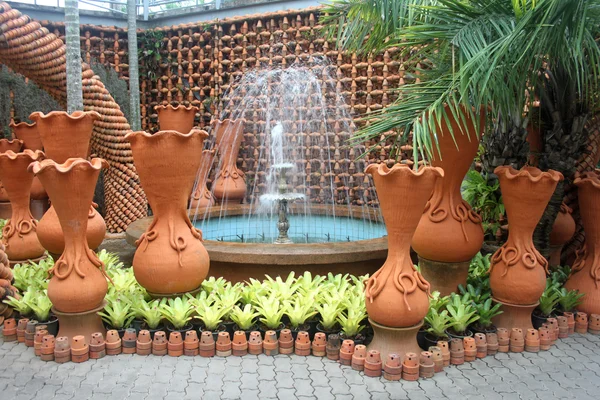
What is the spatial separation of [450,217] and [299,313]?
139 centimetres

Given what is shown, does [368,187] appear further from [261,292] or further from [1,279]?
[1,279]

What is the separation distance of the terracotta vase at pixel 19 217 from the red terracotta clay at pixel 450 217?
3.48 meters

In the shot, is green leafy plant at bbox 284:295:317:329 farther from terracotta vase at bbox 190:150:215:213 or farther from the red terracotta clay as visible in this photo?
terracotta vase at bbox 190:150:215:213

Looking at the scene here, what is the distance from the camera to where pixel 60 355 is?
11.6 feet

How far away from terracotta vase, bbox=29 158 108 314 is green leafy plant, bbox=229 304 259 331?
92cm

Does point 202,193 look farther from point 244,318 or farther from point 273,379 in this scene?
point 273,379

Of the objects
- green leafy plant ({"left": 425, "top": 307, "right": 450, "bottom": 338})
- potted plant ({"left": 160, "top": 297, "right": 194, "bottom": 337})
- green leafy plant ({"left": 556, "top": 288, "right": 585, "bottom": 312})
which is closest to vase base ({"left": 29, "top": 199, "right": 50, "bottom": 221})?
potted plant ({"left": 160, "top": 297, "right": 194, "bottom": 337})

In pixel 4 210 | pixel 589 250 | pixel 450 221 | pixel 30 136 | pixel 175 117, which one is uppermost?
pixel 175 117

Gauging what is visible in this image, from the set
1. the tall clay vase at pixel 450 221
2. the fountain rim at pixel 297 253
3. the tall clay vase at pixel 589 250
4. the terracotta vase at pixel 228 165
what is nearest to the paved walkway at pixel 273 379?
the tall clay vase at pixel 589 250

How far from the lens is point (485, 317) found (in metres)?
3.91

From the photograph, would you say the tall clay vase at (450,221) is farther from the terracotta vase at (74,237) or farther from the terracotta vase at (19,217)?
the terracotta vase at (19,217)

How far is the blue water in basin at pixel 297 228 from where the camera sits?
6242 mm

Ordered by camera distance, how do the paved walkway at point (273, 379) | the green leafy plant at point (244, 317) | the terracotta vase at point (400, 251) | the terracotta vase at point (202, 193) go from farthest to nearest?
the terracotta vase at point (202, 193) < the green leafy plant at point (244, 317) < the terracotta vase at point (400, 251) < the paved walkway at point (273, 379)

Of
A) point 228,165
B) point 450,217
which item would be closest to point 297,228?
point 228,165
